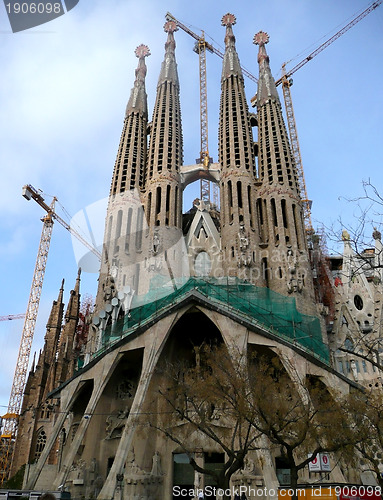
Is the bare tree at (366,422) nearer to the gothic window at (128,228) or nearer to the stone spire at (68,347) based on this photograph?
the gothic window at (128,228)

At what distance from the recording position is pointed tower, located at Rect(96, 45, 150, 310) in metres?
37.7

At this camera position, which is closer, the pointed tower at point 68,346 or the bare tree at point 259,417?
the bare tree at point 259,417

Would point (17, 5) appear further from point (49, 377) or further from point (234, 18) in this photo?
point (234, 18)

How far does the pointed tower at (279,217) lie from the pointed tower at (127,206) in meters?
11.4

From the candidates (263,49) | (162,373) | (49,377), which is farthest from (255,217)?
(49,377)

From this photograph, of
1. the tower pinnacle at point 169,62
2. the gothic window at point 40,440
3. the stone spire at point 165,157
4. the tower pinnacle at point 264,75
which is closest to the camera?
the stone spire at point 165,157

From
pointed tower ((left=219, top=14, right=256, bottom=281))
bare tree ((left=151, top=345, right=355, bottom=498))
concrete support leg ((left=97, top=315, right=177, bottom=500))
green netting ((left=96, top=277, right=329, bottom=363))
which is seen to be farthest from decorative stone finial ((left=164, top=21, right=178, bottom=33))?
bare tree ((left=151, top=345, right=355, bottom=498))

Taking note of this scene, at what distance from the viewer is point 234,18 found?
55906 millimetres

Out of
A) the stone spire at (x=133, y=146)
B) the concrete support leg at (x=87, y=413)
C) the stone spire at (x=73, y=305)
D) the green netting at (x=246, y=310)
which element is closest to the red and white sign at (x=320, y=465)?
the green netting at (x=246, y=310)

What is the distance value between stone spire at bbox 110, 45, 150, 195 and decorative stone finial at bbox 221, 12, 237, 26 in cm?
1356

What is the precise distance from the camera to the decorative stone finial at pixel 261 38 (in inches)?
2057

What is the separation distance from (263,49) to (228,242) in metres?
27.0

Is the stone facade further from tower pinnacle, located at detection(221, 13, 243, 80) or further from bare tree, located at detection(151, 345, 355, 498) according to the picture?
bare tree, located at detection(151, 345, 355, 498)

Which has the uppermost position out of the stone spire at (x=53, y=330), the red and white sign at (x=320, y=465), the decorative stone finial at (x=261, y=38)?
the decorative stone finial at (x=261, y=38)
